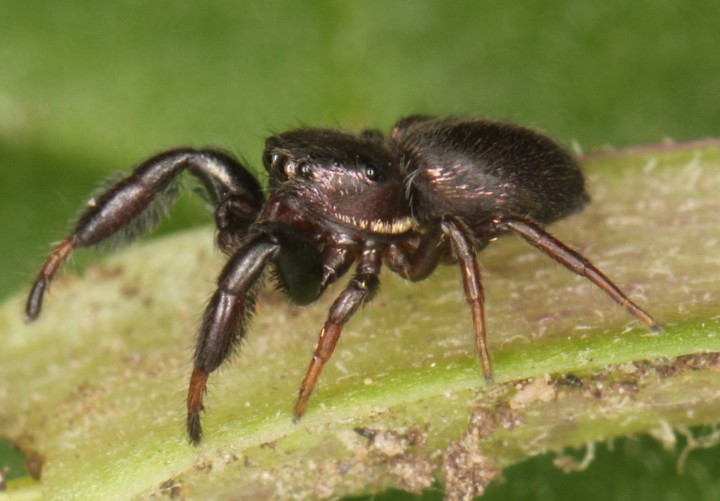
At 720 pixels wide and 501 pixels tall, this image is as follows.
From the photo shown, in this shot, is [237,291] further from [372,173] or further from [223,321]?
[372,173]

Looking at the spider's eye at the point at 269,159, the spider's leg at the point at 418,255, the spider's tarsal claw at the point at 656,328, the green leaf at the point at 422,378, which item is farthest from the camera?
the spider's eye at the point at 269,159

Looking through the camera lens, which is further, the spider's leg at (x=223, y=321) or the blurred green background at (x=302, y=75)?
the blurred green background at (x=302, y=75)

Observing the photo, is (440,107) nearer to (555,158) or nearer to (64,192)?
(555,158)

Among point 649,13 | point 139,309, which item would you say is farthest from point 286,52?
point 649,13

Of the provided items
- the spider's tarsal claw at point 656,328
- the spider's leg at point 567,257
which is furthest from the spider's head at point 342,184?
the spider's tarsal claw at point 656,328

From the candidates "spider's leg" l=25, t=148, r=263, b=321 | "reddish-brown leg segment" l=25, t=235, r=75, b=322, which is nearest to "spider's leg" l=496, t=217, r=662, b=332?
"spider's leg" l=25, t=148, r=263, b=321

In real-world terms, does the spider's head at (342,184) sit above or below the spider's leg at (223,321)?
above

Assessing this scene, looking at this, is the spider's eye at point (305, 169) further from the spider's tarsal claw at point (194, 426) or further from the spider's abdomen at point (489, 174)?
the spider's tarsal claw at point (194, 426)

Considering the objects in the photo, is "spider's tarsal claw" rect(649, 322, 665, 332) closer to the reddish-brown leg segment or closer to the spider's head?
the spider's head
